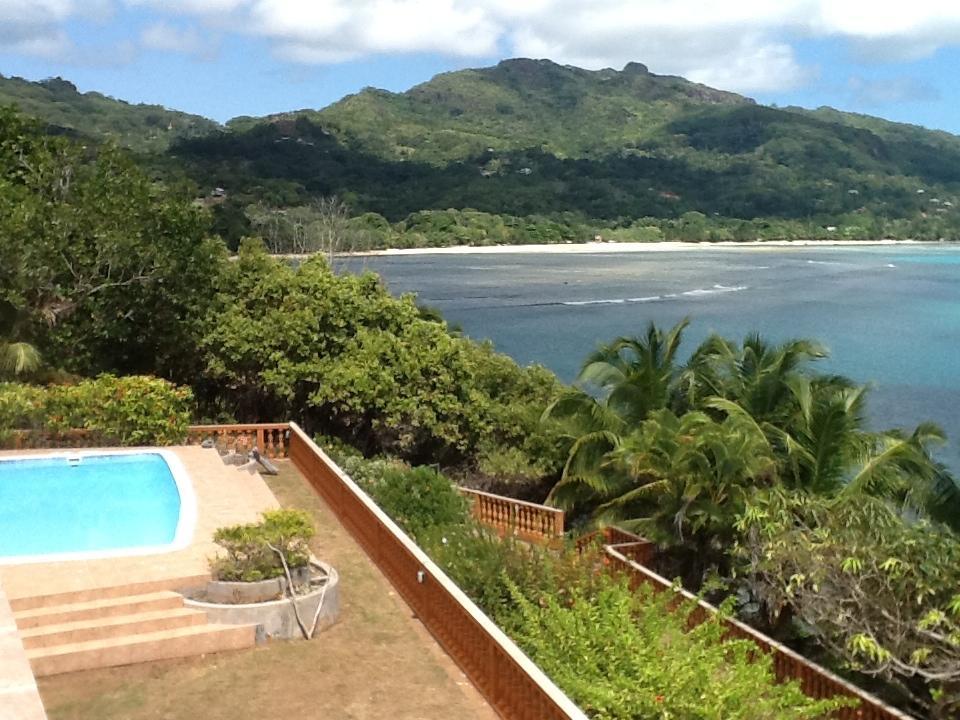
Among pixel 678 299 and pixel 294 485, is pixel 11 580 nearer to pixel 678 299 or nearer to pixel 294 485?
pixel 294 485

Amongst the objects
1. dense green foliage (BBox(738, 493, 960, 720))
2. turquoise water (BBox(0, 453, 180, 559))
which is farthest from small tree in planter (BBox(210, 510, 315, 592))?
dense green foliage (BBox(738, 493, 960, 720))

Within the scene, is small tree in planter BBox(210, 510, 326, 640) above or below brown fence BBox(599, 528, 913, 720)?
above

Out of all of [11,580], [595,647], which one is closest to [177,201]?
[11,580]

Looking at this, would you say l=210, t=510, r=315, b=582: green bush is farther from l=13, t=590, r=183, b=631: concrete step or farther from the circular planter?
l=13, t=590, r=183, b=631: concrete step

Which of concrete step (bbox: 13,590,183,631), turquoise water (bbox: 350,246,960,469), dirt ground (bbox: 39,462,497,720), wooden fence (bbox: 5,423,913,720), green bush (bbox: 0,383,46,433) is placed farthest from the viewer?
turquoise water (bbox: 350,246,960,469)

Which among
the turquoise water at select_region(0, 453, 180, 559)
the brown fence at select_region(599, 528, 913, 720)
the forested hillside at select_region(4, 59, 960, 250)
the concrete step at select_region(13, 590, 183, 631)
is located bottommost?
the brown fence at select_region(599, 528, 913, 720)

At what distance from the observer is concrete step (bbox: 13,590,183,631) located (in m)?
8.02

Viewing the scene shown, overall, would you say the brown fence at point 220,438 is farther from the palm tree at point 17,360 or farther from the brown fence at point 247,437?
the palm tree at point 17,360

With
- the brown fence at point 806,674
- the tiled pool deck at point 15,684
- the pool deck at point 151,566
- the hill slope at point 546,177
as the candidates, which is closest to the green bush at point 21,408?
the pool deck at point 151,566

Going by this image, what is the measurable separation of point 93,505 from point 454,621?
250 inches

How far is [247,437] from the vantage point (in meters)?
14.9

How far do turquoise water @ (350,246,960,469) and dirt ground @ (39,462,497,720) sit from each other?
22.7 m

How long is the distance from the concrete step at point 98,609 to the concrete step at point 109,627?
5cm

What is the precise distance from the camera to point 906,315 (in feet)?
215
